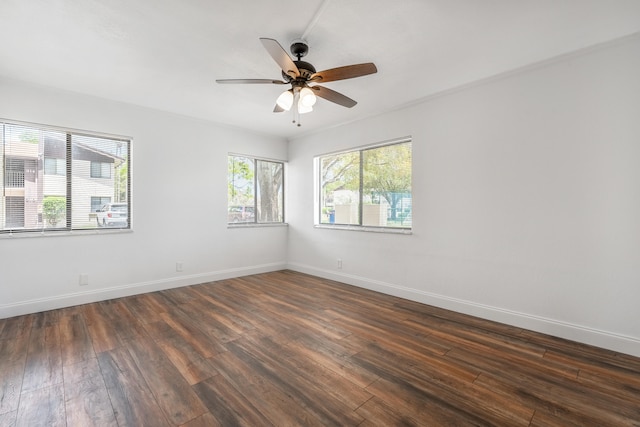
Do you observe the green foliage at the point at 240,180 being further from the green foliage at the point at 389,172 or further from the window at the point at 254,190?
the green foliage at the point at 389,172

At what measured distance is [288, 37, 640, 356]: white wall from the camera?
94.9 inches

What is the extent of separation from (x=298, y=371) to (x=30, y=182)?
375 cm

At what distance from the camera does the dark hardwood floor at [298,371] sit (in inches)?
65.9

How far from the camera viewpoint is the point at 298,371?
2.11 metres

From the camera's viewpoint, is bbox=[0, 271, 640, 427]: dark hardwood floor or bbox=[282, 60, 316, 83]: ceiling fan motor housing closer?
bbox=[0, 271, 640, 427]: dark hardwood floor

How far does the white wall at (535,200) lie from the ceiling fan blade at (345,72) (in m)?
1.34

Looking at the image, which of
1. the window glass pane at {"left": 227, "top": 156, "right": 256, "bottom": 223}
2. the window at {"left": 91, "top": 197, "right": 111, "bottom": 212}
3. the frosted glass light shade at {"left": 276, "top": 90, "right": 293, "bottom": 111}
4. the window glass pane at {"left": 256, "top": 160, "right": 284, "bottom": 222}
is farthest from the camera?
the window glass pane at {"left": 256, "top": 160, "right": 284, "bottom": 222}

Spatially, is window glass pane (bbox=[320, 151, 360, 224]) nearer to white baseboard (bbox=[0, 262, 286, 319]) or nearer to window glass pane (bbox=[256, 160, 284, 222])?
A: window glass pane (bbox=[256, 160, 284, 222])

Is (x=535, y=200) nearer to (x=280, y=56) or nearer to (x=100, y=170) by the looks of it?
(x=280, y=56)

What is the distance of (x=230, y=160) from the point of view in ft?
16.5

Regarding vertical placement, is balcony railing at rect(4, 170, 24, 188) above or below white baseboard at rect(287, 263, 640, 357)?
above

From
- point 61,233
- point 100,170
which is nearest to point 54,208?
point 61,233

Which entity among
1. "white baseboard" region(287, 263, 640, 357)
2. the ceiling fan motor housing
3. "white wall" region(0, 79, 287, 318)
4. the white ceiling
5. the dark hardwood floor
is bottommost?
the dark hardwood floor

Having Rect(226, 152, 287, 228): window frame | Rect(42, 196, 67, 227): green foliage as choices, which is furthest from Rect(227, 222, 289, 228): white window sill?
Rect(42, 196, 67, 227): green foliage
